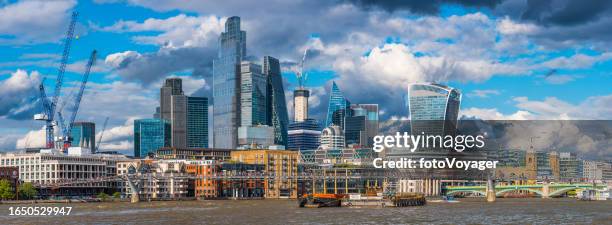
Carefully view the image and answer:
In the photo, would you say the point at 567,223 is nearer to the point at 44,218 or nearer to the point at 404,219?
the point at 404,219

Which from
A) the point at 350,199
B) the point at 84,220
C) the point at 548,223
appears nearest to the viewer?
the point at 548,223

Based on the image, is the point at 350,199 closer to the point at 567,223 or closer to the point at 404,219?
the point at 404,219

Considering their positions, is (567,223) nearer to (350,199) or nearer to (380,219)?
(380,219)

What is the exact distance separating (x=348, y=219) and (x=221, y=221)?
1708 cm

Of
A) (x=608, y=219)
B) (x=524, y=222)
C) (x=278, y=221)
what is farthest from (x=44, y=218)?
(x=608, y=219)

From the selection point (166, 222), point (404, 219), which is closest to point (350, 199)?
point (404, 219)

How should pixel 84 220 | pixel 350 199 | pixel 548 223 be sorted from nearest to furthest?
pixel 548 223 < pixel 84 220 < pixel 350 199

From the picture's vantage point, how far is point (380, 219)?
126m

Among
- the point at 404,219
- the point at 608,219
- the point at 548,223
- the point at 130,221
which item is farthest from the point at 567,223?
the point at 130,221

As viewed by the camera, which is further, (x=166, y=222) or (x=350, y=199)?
(x=350, y=199)

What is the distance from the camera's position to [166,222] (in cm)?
11888

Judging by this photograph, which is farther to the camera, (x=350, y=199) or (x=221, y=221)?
(x=350, y=199)

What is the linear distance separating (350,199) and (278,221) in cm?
6252

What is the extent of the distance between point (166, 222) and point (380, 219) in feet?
94.0
